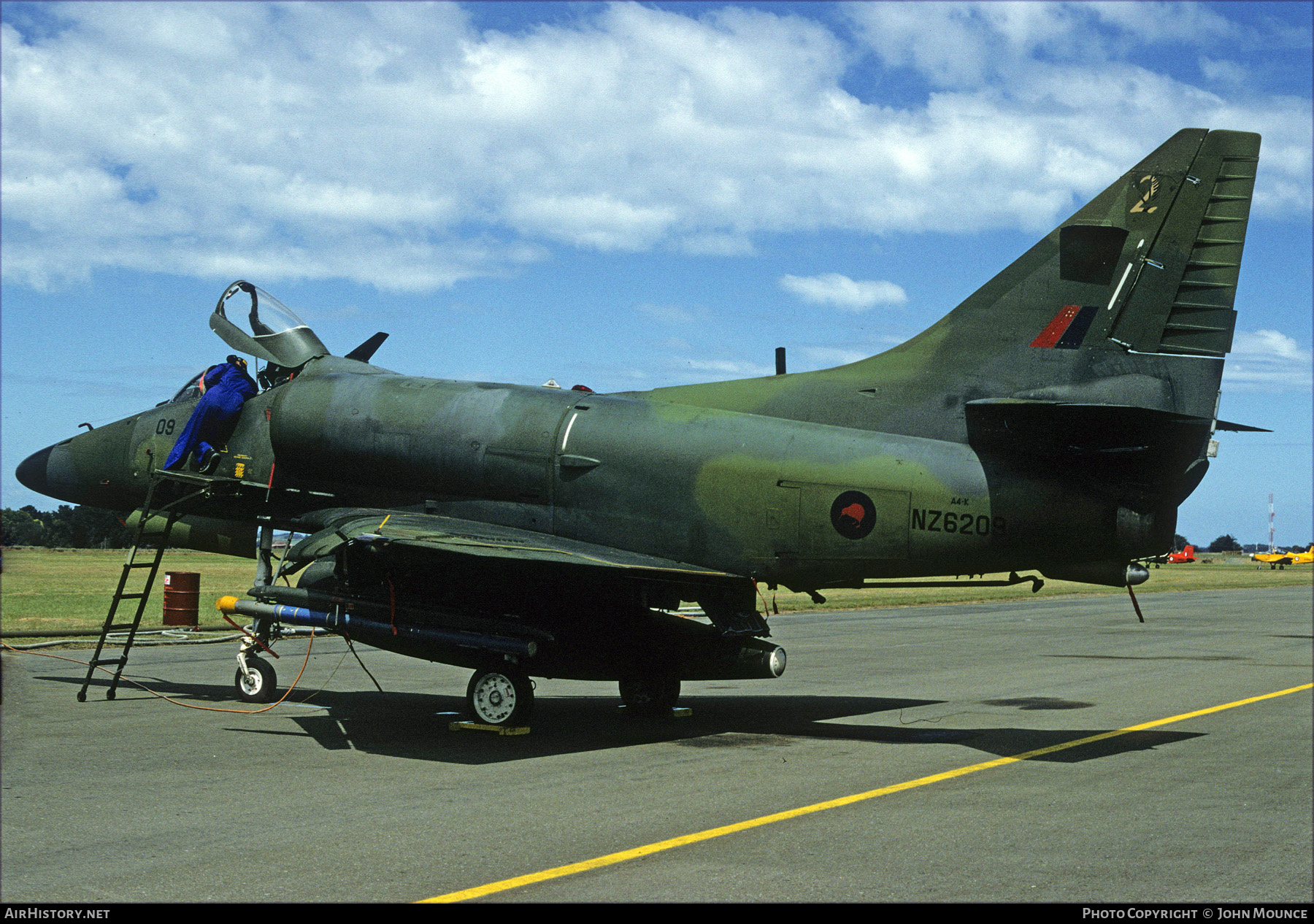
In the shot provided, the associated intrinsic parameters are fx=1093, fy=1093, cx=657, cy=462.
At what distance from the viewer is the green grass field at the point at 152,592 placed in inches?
305

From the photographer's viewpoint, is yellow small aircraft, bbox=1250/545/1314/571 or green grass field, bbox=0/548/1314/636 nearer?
green grass field, bbox=0/548/1314/636

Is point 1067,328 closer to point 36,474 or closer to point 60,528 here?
point 60,528

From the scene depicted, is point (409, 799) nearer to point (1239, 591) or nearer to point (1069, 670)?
point (1069, 670)

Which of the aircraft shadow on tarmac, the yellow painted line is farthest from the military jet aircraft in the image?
the yellow painted line

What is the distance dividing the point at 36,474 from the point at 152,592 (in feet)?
86.2

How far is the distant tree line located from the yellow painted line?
8.95 feet

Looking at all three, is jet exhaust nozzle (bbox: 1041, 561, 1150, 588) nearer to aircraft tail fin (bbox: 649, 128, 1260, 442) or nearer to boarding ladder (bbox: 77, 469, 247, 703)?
aircraft tail fin (bbox: 649, 128, 1260, 442)

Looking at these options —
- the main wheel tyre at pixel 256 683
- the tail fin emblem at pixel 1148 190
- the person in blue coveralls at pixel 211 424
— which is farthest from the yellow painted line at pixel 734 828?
the person in blue coveralls at pixel 211 424

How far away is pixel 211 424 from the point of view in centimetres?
1354

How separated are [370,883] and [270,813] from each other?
2085 mm

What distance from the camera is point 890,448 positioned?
1126cm

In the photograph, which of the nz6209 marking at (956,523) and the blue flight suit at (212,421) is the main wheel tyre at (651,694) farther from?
the blue flight suit at (212,421)

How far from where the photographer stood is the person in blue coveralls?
13500mm

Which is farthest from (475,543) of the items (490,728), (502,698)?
(490,728)
